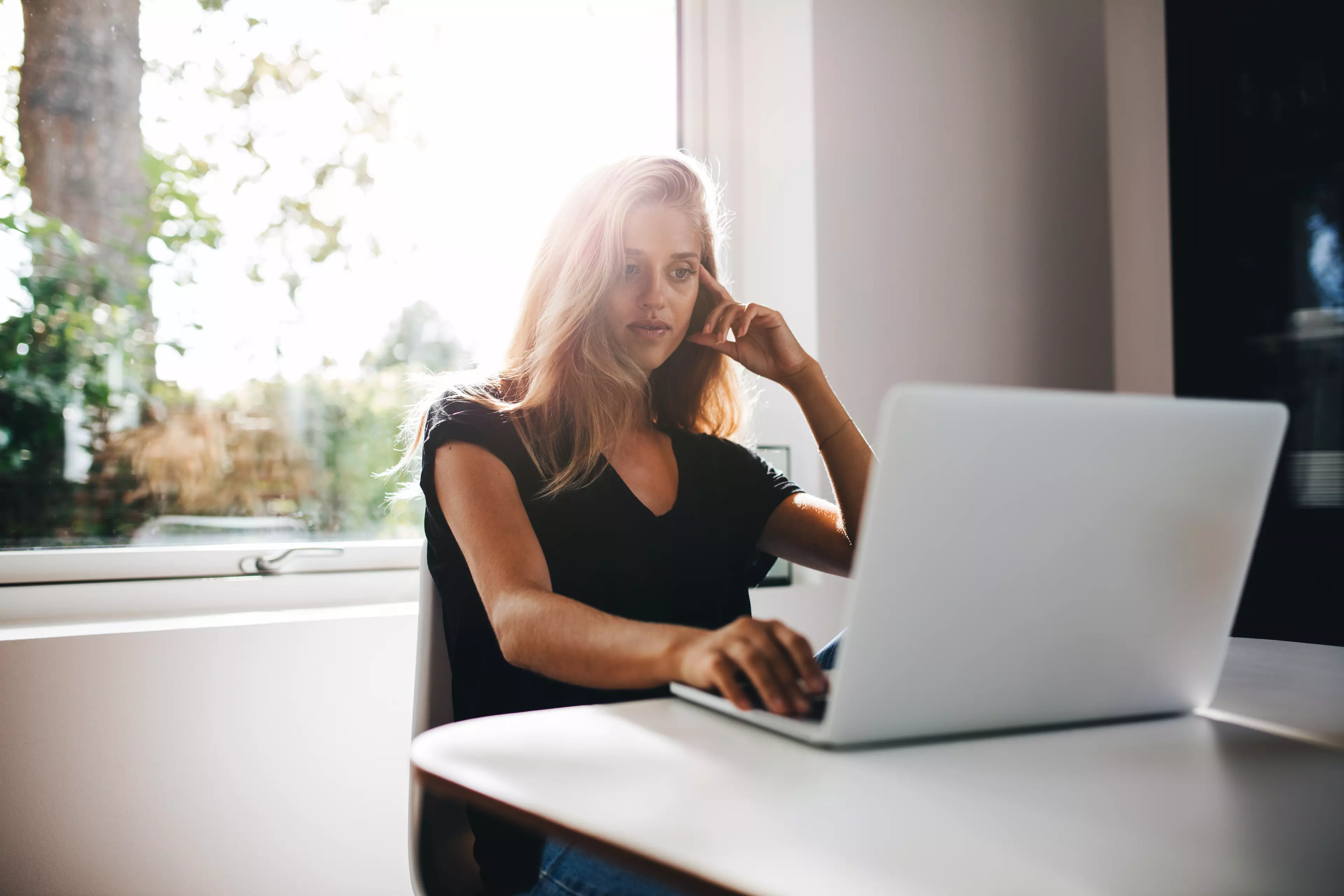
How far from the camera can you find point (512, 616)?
82 cm

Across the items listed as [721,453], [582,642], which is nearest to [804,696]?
[582,642]

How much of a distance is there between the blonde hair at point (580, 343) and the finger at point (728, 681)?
1.75ft

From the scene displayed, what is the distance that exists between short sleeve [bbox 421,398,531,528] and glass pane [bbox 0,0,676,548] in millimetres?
237

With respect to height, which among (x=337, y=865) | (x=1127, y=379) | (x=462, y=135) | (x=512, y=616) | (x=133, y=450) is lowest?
(x=337, y=865)

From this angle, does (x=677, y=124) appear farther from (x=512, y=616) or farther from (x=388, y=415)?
(x=512, y=616)

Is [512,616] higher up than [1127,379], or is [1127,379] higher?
[1127,379]

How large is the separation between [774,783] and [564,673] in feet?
1.01

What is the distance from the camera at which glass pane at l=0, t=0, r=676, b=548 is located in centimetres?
143

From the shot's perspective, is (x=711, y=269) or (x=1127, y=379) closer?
(x=711, y=269)

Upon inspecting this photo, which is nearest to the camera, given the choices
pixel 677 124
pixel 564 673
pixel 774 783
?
pixel 774 783

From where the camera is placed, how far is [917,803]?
0.47 meters

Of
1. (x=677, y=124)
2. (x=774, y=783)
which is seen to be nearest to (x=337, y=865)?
(x=774, y=783)

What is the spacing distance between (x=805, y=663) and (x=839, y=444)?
722 millimetres

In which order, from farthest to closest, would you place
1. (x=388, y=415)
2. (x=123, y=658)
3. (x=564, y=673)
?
(x=388, y=415)
(x=123, y=658)
(x=564, y=673)
